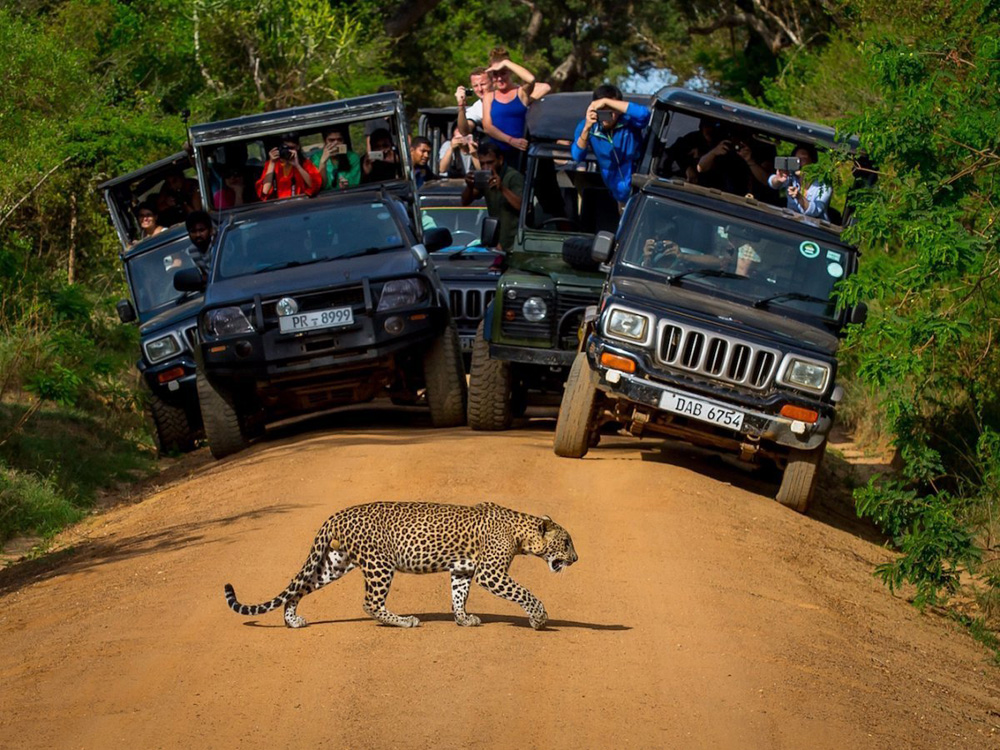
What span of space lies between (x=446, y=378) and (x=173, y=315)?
359 centimetres

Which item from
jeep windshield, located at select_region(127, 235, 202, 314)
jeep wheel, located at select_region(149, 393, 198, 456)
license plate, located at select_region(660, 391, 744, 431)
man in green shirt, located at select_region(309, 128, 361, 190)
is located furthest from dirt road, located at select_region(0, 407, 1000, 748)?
jeep windshield, located at select_region(127, 235, 202, 314)

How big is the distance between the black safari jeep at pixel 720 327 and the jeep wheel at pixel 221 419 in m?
3.13

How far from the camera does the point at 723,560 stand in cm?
989

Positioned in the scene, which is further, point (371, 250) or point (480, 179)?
point (480, 179)

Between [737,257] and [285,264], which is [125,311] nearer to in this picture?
[285,264]

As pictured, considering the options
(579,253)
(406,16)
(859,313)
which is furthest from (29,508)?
(406,16)

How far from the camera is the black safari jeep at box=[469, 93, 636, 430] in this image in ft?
44.3

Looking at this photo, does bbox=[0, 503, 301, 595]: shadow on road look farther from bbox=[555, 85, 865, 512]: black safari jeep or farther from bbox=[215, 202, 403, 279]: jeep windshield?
bbox=[215, 202, 403, 279]: jeep windshield

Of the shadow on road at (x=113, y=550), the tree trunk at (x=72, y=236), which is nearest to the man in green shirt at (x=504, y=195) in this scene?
the shadow on road at (x=113, y=550)

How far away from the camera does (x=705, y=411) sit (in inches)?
456

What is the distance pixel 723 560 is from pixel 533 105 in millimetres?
6597

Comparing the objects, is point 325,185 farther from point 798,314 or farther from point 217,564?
point 217,564

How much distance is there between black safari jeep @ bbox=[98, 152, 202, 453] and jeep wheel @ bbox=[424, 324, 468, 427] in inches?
110

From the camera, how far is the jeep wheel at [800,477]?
470 inches
